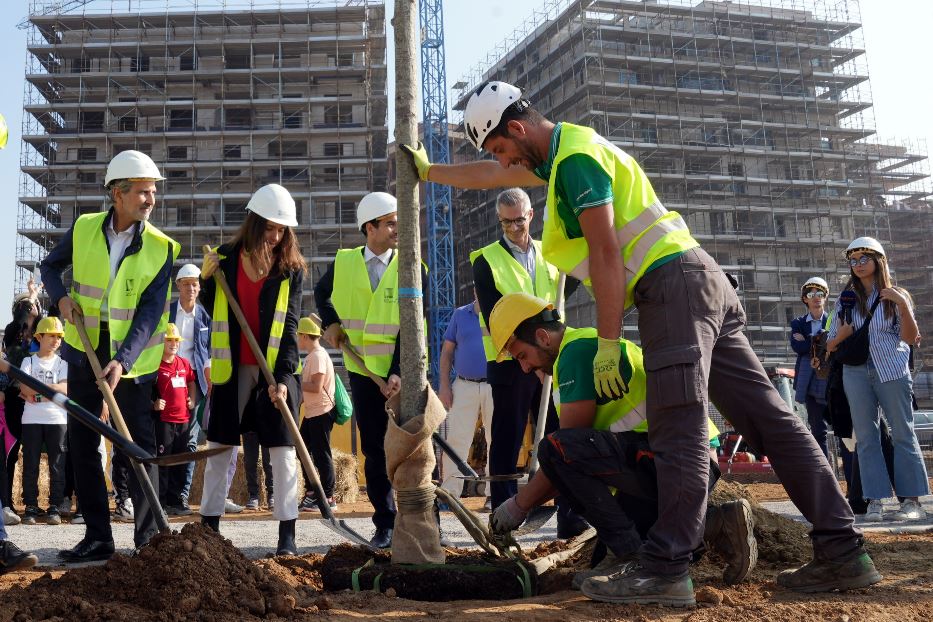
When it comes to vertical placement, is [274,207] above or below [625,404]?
above

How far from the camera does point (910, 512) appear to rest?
263 inches

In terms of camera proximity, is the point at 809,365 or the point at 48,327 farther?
the point at 809,365

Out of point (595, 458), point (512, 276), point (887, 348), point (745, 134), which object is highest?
point (745, 134)

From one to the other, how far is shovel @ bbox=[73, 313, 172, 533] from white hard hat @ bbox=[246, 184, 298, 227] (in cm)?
108

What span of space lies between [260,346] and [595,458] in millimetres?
2179

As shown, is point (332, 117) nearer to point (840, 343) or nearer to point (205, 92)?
point (205, 92)

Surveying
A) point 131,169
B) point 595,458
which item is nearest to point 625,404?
point 595,458

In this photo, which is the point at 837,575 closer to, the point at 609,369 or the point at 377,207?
the point at 609,369

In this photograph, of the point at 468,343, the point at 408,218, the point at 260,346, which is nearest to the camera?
the point at 408,218

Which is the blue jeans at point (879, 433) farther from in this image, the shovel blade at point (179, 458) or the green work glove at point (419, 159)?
the shovel blade at point (179, 458)

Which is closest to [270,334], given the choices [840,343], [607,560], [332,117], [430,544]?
[430,544]

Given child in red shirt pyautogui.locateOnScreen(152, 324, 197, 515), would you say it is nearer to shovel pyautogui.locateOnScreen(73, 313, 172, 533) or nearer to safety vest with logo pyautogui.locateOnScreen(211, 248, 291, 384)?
safety vest with logo pyautogui.locateOnScreen(211, 248, 291, 384)

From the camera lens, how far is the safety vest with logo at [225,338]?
4996 mm

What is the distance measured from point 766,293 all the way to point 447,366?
4382 cm
